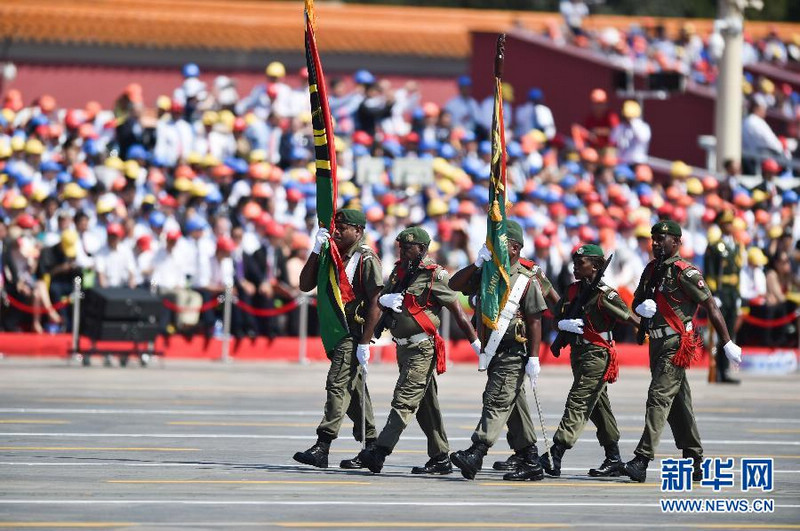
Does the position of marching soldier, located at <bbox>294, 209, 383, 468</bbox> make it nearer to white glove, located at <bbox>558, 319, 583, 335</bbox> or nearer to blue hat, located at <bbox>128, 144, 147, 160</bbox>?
white glove, located at <bbox>558, 319, 583, 335</bbox>

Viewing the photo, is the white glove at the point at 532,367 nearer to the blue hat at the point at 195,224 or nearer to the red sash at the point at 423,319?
the red sash at the point at 423,319

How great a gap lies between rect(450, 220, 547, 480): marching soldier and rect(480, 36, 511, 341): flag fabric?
7 centimetres

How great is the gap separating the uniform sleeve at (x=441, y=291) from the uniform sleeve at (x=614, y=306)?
125 cm

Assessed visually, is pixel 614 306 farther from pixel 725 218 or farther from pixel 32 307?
pixel 32 307

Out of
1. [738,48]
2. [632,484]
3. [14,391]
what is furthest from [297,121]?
[632,484]

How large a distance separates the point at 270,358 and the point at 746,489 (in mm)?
13874

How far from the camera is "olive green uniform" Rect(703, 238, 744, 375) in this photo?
26.3 m

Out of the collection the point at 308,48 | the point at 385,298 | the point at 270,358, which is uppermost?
the point at 308,48

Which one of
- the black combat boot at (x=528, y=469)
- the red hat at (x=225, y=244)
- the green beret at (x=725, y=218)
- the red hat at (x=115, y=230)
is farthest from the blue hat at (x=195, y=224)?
the black combat boot at (x=528, y=469)

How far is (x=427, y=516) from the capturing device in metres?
13.5

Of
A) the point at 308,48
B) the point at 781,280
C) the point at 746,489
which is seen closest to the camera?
the point at 746,489

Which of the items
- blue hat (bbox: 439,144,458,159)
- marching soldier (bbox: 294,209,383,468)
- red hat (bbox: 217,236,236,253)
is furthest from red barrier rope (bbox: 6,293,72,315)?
marching soldier (bbox: 294,209,383,468)

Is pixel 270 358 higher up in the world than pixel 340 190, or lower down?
lower down

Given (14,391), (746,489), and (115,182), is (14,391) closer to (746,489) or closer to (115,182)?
(115,182)
